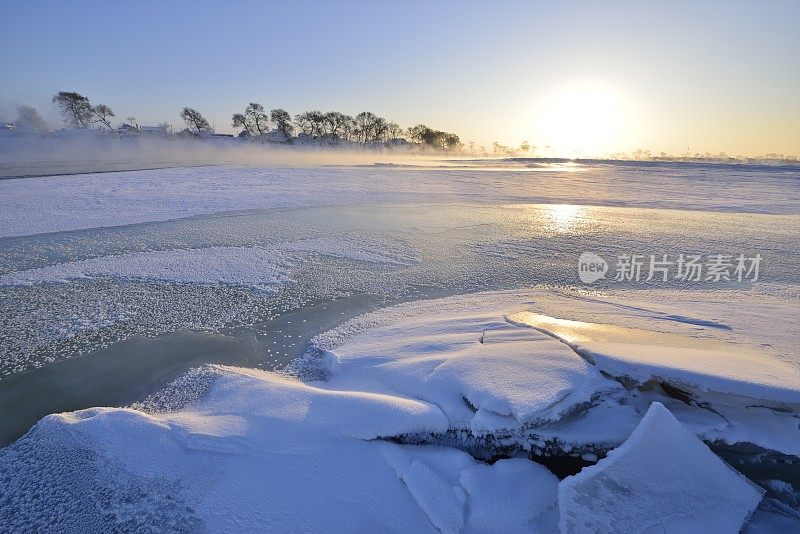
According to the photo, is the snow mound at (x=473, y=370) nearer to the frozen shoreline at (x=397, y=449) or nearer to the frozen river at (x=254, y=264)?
the frozen shoreline at (x=397, y=449)

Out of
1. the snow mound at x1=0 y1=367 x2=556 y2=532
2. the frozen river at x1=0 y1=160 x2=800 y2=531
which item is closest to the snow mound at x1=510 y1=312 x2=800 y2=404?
the frozen river at x1=0 y1=160 x2=800 y2=531

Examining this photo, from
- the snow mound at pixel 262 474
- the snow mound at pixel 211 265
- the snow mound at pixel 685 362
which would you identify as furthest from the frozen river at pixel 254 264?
the snow mound at pixel 685 362

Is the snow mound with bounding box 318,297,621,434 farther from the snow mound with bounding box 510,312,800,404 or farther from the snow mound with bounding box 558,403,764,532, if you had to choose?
the snow mound with bounding box 558,403,764,532

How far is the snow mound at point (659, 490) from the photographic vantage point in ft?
4.69

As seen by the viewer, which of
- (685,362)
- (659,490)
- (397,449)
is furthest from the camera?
(685,362)

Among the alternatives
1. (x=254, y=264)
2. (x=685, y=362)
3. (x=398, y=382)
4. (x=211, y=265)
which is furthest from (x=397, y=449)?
(x=211, y=265)

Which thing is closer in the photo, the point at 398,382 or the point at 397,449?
the point at 397,449

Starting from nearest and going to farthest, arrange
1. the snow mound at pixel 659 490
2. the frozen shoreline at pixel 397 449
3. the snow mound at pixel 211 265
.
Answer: the snow mound at pixel 659 490
the frozen shoreline at pixel 397 449
the snow mound at pixel 211 265

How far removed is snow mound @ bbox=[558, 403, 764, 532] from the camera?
143 centimetres

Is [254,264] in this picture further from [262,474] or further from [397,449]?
[397,449]

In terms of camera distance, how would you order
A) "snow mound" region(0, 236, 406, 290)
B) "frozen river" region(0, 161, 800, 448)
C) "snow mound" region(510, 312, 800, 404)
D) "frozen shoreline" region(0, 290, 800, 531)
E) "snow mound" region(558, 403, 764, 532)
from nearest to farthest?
"snow mound" region(558, 403, 764, 532), "frozen shoreline" region(0, 290, 800, 531), "snow mound" region(510, 312, 800, 404), "frozen river" region(0, 161, 800, 448), "snow mound" region(0, 236, 406, 290)

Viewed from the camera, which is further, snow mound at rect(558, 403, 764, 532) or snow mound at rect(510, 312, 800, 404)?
snow mound at rect(510, 312, 800, 404)

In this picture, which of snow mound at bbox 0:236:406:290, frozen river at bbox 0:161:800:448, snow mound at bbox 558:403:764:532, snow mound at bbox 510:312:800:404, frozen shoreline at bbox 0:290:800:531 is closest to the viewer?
snow mound at bbox 558:403:764:532

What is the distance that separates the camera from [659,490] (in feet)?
4.93
